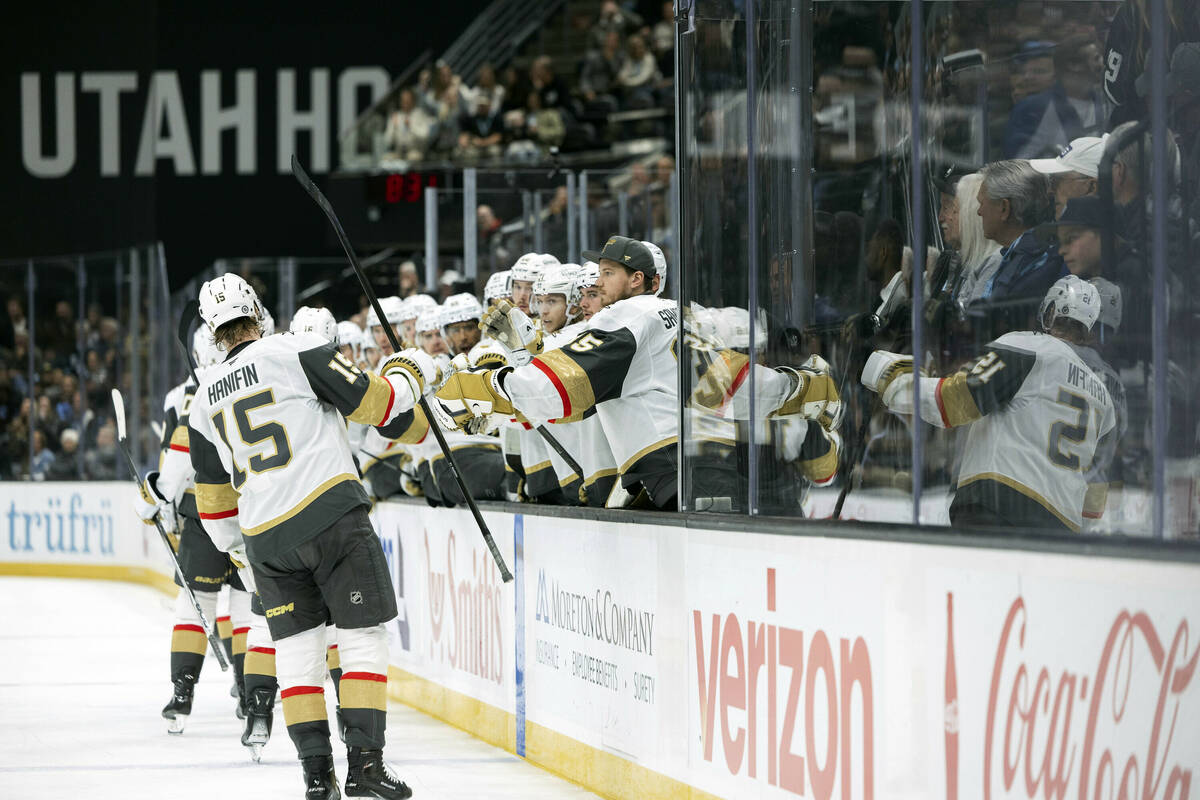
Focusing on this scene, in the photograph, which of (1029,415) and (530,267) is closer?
(1029,415)

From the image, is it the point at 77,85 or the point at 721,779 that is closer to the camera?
the point at 721,779

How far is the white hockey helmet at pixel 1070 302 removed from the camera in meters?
3.47

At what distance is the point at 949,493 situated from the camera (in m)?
3.47

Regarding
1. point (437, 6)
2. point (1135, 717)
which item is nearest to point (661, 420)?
point (1135, 717)

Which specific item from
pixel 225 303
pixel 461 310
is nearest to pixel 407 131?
pixel 461 310

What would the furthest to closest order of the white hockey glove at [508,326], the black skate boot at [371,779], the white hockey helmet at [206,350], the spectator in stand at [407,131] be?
the spectator in stand at [407,131] → the white hockey helmet at [206,350] → the white hockey glove at [508,326] → the black skate boot at [371,779]

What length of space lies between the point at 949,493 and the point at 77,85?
17457mm

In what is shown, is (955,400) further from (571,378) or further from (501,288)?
(501,288)

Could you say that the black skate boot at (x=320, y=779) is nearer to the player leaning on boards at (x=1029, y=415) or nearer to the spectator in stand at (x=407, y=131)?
the player leaning on boards at (x=1029, y=415)

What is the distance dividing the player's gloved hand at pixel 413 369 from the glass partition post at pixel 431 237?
4.86m

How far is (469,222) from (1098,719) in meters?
7.64

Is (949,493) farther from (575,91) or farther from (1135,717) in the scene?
(575,91)

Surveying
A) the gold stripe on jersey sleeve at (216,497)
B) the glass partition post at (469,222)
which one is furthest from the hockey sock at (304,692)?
the glass partition post at (469,222)

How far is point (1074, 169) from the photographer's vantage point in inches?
142
